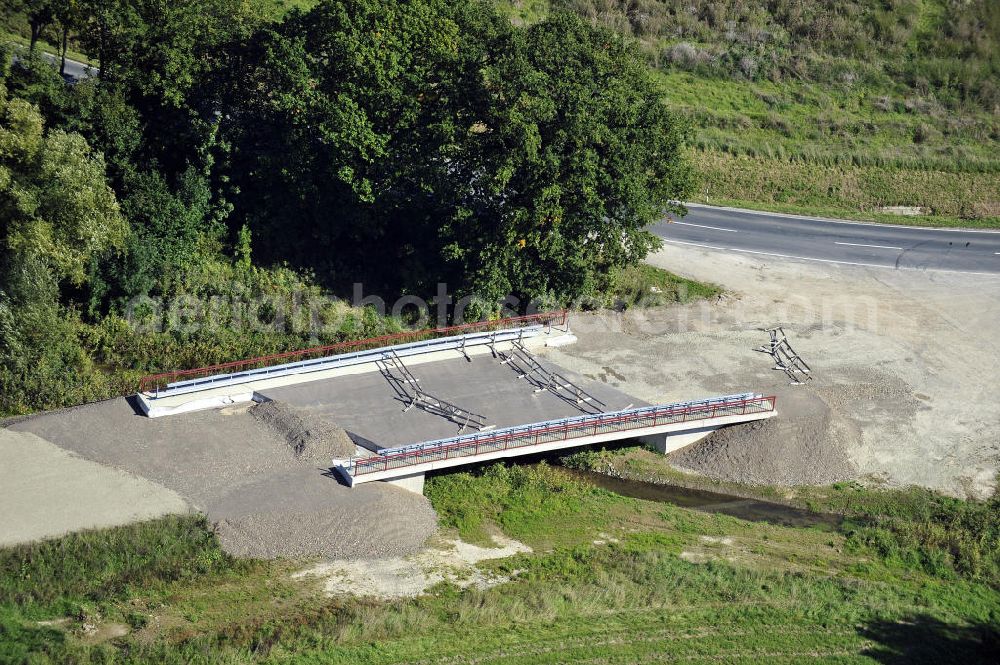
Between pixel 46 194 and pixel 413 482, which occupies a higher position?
pixel 46 194

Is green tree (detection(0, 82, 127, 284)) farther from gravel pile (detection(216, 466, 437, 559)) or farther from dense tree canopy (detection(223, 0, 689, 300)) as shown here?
gravel pile (detection(216, 466, 437, 559))

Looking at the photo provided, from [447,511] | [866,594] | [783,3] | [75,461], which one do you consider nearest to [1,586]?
[75,461]

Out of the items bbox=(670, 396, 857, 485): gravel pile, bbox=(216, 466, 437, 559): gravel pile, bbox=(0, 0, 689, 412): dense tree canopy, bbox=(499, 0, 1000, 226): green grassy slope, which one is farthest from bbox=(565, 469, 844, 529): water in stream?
bbox=(499, 0, 1000, 226): green grassy slope

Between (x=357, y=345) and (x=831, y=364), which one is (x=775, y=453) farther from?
(x=357, y=345)

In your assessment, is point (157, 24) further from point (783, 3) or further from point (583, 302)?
point (783, 3)

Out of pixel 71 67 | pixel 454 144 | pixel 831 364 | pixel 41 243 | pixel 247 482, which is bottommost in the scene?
pixel 247 482

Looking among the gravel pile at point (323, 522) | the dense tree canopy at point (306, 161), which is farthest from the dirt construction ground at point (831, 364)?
the gravel pile at point (323, 522)

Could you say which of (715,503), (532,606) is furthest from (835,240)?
(532,606)
